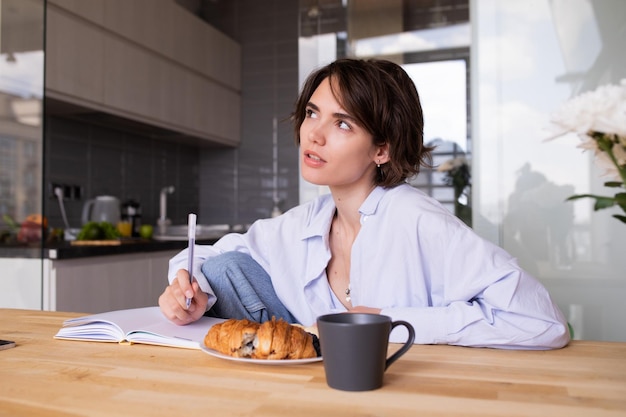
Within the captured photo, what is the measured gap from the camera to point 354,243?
1.31 metres

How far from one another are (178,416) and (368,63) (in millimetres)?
972

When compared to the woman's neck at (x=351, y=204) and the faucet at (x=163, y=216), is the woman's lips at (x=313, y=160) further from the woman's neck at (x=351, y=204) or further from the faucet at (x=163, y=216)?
the faucet at (x=163, y=216)

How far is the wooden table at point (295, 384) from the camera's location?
0.65 meters

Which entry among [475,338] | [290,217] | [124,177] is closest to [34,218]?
[290,217]

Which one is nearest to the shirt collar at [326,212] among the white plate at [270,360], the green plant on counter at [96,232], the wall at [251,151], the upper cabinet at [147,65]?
the white plate at [270,360]

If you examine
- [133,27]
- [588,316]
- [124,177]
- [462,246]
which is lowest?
[588,316]

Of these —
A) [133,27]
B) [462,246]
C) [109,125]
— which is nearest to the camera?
[462,246]

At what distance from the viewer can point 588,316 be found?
207 centimetres

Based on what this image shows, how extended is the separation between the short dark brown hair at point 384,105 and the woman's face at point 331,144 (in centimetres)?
2

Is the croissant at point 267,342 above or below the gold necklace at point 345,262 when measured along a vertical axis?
below

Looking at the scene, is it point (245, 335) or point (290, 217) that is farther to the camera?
point (290, 217)

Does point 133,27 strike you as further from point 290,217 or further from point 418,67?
point 290,217

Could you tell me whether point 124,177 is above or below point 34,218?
above

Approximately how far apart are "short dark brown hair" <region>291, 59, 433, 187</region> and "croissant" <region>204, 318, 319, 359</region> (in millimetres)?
620
